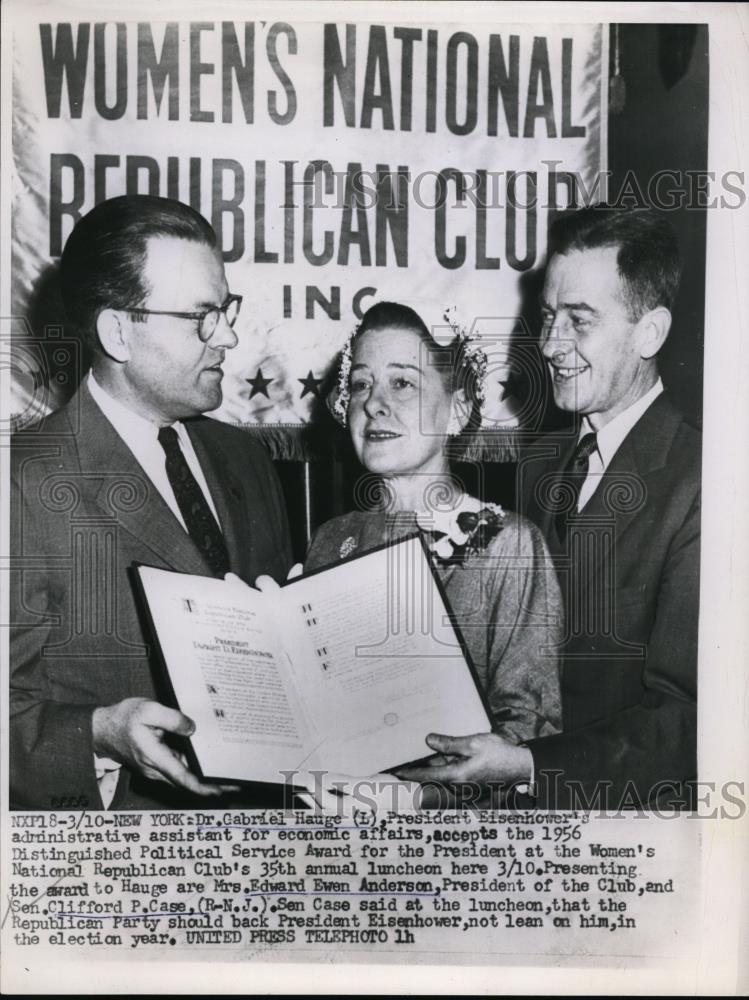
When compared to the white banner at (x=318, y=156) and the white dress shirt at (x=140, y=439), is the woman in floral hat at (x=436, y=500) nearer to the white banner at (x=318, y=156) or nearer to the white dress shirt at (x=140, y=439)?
the white banner at (x=318, y=156)

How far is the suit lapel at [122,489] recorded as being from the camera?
5.08ft

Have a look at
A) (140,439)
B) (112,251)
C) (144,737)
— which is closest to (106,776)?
(144,737)

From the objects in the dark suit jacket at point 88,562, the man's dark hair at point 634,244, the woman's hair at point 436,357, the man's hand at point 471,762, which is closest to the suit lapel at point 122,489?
the dark suit jacket at point 88,562

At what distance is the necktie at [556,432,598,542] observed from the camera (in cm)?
157

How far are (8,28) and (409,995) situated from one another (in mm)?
1806

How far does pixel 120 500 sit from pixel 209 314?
35 centimetres

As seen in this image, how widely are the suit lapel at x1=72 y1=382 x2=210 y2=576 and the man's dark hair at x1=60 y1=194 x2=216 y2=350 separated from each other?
140 mm

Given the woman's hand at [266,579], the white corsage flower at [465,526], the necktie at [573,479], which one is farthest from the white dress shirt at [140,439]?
the necktie at [573,479]

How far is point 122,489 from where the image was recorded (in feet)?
5.11

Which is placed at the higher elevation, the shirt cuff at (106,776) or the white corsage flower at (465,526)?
the white corsage flower at (465,526)

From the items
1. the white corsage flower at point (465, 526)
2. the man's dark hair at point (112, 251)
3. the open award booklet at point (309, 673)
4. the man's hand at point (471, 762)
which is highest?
the man's dark hair at point (112, 251)

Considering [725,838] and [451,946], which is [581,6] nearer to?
[725,838]

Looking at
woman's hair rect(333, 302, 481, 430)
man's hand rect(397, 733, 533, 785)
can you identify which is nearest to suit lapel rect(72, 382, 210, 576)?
woman's hair rect(333, 302, 481, 430)

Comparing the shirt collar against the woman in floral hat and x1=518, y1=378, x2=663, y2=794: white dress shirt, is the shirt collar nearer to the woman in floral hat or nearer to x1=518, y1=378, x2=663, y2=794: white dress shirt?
x1=518, y1=378, x2=663, y2=794: white dress shirt
